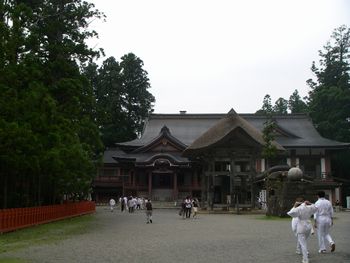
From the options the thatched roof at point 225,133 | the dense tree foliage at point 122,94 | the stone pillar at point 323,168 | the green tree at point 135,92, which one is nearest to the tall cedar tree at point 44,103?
the thatched roof at point 225,133

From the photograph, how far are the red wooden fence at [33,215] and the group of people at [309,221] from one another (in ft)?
39.3

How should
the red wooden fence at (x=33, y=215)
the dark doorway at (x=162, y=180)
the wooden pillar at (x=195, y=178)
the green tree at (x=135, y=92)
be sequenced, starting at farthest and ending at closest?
the green tree at (x=135, y=92) → the dark doorway at (x=162, y=180) → the wooden pillar at (x=195, y=178) → the red wooden fence at (x=33, y=215)

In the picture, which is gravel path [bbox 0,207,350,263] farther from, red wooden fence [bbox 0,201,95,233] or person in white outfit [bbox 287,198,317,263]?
red wooden fence [bbox 0,201,95,233]

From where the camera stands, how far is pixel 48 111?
2198 centimetres

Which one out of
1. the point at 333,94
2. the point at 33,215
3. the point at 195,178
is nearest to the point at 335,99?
the point at 333,94

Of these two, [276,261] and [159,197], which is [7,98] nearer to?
[276,261]

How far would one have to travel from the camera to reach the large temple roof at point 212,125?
5497cm

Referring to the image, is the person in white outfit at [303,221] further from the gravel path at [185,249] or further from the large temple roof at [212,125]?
the large temple roof at [212,125]

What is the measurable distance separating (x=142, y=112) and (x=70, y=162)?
51.4 metres

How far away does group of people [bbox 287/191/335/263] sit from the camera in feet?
35.0

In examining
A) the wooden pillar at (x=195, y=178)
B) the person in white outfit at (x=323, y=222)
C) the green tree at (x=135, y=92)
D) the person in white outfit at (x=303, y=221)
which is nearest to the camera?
the person in white outfit at (x=303, y=221)

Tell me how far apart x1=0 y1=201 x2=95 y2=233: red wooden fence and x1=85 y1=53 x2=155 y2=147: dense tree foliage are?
37.7 m

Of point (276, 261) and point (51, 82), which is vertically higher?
point (51, 82)

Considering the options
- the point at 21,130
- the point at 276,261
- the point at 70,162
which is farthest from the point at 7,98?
the point at 276,261
